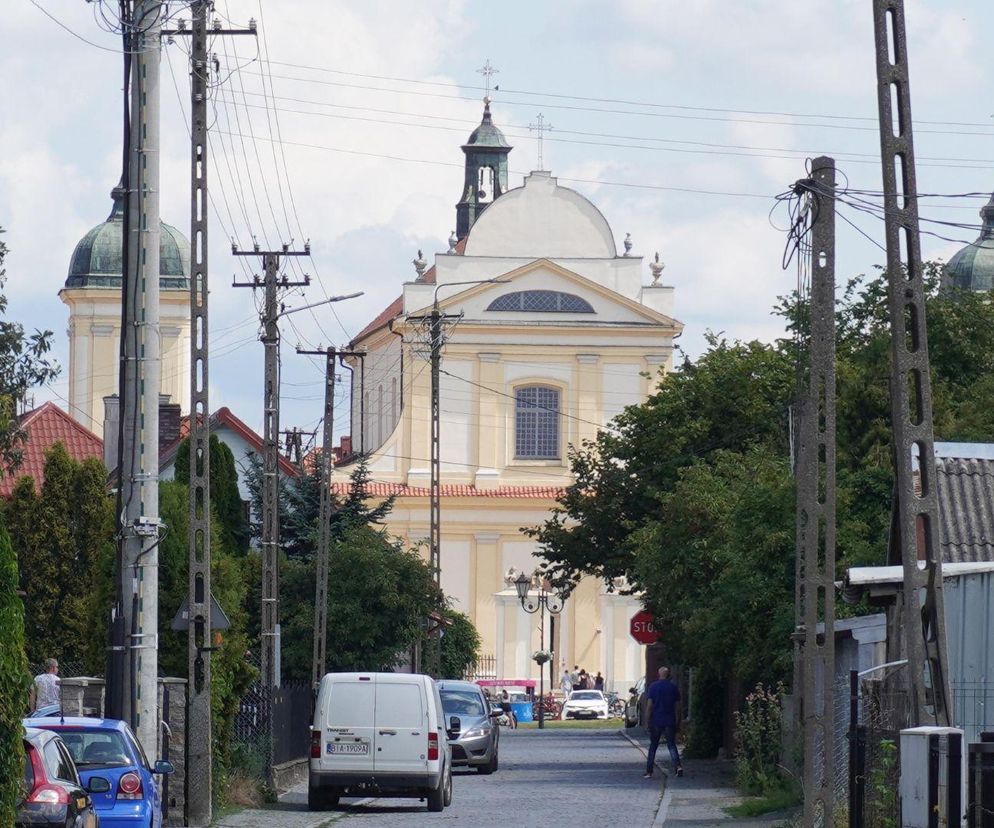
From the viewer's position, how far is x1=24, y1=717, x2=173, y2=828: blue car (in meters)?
17.9

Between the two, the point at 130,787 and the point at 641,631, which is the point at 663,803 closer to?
the point at 130,787

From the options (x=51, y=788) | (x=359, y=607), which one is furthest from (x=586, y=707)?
(x=51, y=788)

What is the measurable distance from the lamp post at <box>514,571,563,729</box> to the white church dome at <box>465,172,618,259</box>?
13.1 m

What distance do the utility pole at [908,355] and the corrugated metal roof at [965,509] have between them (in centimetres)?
759

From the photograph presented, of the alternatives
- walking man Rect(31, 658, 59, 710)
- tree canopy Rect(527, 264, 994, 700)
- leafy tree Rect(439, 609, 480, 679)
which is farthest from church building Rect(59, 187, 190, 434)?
walking man Rect(31, 658, 59, 710)

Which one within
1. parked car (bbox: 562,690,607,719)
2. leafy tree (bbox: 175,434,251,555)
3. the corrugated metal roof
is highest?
leafy tree (bbox: 175,434,251,555)

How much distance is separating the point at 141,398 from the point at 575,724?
48.9 meters

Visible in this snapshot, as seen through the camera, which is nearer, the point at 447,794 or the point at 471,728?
the point at 447,794

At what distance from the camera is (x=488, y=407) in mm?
82688

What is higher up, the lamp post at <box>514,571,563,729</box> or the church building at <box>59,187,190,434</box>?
the church building at <box>59,187,190,434</box>

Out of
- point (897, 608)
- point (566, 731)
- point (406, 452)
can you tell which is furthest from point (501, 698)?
point (897, 608)

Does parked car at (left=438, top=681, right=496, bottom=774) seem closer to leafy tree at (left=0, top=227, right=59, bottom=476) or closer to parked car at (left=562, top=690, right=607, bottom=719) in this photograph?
leafy tree at (left=0, top=227, right=59, bottom=476)

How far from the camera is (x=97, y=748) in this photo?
18.2 metres

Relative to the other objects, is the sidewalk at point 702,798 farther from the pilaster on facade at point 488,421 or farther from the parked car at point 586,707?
the pilaster on facade at point 488,421
